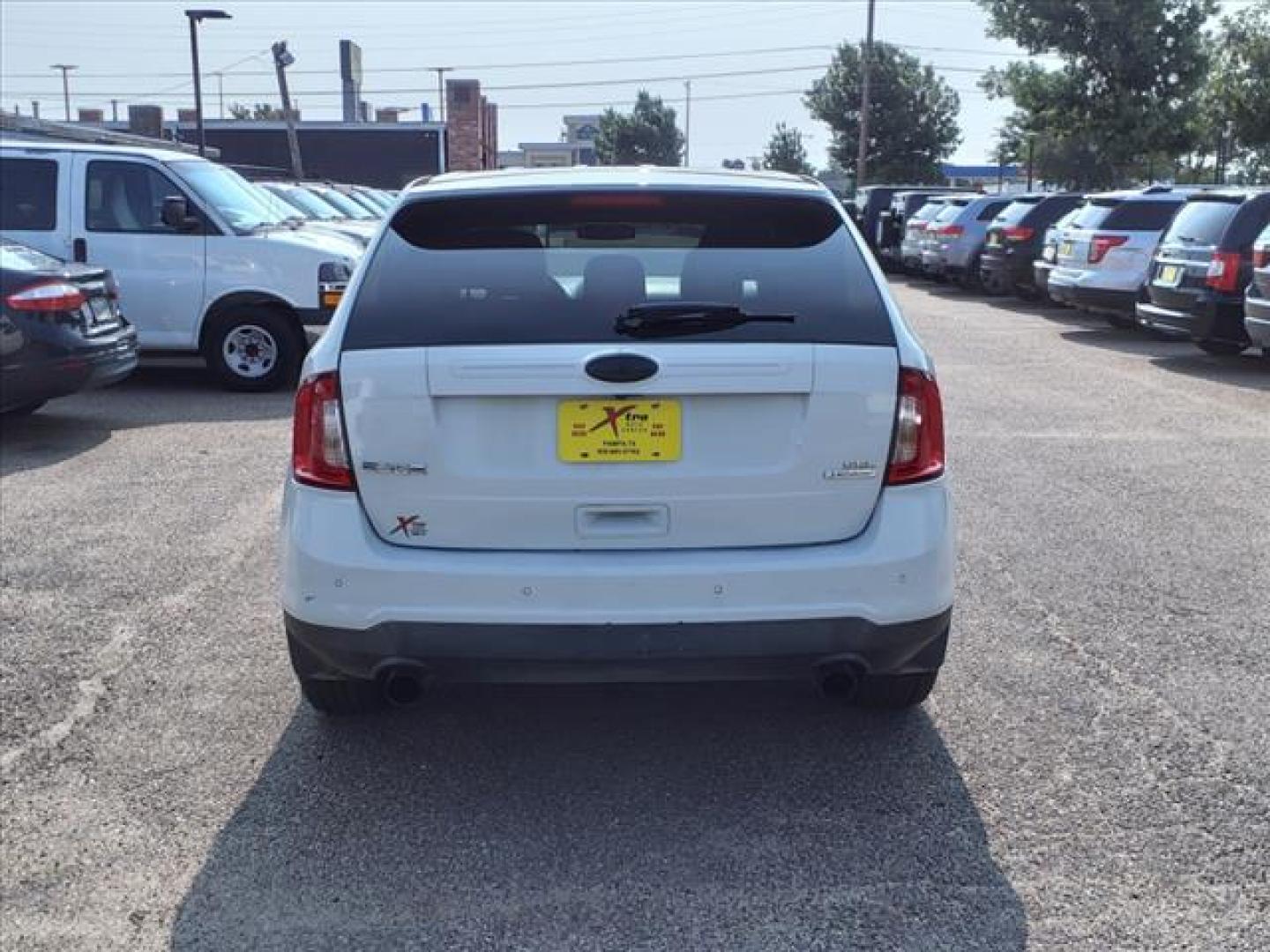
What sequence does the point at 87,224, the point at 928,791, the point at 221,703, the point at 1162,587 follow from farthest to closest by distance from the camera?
the point at 87,224 → the point at 1162,587 → the point at 221,703 → the point at 928,791

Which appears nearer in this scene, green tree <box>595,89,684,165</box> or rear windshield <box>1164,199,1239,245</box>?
rear windshield <box>1164,199,1239,245</box>

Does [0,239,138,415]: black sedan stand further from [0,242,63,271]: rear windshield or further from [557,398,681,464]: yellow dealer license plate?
[557,398,681,464]: yellow dealer license plate

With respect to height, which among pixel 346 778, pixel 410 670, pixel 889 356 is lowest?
pixel 346 778

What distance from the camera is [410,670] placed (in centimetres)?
356

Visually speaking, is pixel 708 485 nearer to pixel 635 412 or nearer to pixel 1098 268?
pixel 635 412

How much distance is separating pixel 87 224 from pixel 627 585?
357 inches

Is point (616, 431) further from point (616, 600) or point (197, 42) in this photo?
point (197, 42)

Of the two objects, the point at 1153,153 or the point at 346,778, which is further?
the point at 1153,153

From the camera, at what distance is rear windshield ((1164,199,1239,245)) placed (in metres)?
12.6

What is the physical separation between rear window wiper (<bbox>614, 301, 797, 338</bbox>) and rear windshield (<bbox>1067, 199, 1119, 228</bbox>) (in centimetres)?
1339

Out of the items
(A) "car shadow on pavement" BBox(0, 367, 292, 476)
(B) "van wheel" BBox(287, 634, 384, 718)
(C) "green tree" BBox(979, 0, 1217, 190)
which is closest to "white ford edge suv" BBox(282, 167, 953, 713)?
(B) "van wheel" BBox(287, 634, 384, 718)

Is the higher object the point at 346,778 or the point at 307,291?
the point at 307,291

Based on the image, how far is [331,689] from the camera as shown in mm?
4059

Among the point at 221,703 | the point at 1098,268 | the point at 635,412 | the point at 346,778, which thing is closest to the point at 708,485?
the point at 635,412
